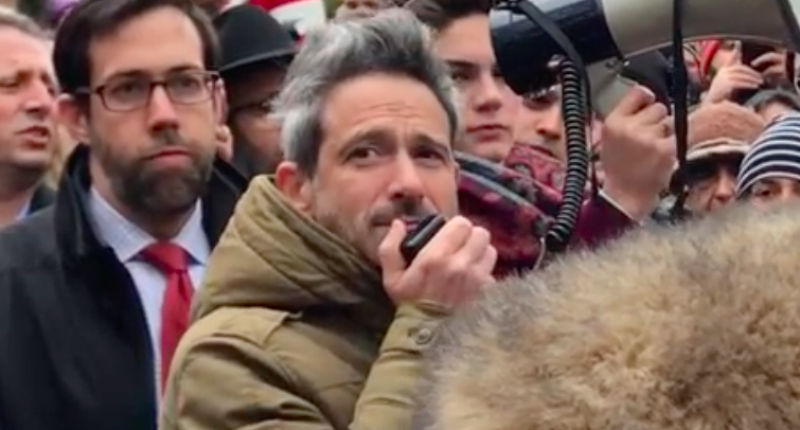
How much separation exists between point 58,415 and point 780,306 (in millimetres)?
2262

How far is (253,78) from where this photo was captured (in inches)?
196

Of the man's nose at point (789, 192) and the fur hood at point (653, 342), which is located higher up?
the fur hood at point (653, 342)

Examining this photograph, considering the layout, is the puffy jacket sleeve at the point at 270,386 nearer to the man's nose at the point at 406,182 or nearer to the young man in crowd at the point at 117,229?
the man's nose at the point at 406,182

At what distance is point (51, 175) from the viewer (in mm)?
5176

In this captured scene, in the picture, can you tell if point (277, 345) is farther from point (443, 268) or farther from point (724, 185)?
point (724, 185)

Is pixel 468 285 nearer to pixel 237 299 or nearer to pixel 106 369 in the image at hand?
pixel 237 299

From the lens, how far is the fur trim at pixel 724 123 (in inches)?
174

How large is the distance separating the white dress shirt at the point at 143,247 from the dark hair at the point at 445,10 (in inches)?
24.1

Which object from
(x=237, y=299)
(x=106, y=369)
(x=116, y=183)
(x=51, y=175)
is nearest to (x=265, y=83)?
(x=51, y=175)

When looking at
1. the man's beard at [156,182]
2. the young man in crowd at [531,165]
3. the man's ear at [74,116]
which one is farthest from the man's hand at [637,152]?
the man's ear at [74,116]

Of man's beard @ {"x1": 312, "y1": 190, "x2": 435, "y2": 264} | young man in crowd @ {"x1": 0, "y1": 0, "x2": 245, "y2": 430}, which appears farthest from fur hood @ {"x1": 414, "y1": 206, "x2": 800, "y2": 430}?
young man in crowd @ {"x1": 0, "y1": 0, "x2": 245, "y2": 430}

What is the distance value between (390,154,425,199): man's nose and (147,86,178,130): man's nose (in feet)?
3.86

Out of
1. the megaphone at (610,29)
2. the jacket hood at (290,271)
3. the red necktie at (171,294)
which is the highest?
the megaphone at (610,29)

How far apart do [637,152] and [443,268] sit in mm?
865
